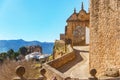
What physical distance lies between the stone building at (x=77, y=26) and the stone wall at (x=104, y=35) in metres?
29.4

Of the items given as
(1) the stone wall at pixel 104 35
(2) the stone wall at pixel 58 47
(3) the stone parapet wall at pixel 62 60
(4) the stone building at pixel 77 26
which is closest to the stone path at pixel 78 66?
(3) the stone parapet wall at pixel 62 60

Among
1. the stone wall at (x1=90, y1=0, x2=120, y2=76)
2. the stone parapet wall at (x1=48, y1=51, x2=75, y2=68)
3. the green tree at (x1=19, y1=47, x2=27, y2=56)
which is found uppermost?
the stone wall at (x1=90, y1=0, x2=120, y2=76)

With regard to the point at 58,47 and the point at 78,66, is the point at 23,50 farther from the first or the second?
the point at 78,66

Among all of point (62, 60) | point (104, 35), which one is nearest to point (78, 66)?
point (62, 60)

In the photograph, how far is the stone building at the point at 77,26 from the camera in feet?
186

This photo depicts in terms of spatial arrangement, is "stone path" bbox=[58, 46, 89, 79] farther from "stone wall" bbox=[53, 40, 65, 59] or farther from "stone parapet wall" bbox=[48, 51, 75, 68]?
"stone wall" bbox=[53, 40, 65, 59]

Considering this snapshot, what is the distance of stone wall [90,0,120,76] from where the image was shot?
74.4 ft


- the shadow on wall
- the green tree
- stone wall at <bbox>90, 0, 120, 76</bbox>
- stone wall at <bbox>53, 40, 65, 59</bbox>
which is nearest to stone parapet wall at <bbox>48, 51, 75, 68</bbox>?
the shadow on wall

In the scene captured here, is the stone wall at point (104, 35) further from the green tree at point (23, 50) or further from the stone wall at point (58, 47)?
the green tree at point (23, 50)

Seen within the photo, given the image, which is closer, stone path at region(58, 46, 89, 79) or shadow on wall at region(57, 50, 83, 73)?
stone path at region(58, 46, 89, 79)

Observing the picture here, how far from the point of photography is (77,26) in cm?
5841

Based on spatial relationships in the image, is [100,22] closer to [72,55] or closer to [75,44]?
[72,55]

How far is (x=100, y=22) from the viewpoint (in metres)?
25.1

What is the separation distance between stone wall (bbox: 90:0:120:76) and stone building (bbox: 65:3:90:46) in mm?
29428
